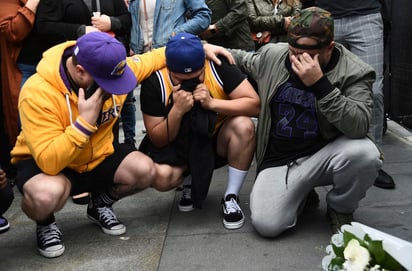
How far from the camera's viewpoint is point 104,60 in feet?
9.87

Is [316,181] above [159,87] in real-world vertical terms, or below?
below

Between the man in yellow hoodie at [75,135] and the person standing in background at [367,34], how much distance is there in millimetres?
1630

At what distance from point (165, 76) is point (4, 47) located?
1.45 meters

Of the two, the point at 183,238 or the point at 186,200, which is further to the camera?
the point at 186,200

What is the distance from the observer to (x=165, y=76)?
11.6 ft

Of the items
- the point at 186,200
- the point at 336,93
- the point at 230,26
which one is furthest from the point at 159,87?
the point at 230,26

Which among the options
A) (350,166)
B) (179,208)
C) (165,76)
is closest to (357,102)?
(350,166)

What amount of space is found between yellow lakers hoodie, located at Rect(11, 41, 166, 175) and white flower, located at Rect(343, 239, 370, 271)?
1719 millimetres

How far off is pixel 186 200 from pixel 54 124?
117 cm

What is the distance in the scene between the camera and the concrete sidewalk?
3.13 meters

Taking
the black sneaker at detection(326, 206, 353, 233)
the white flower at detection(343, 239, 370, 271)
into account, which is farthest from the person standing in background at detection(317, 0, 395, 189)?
the white flower at detection(343, 239, 370, 271)

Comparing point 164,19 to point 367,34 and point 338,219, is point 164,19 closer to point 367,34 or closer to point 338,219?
point 367,34

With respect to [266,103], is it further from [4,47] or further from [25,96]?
[4,47]

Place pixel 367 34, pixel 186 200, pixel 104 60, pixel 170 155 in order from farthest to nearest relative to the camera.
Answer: pixel 367 34
pixel 186 200
pixel 170 155
pixel 104 60
